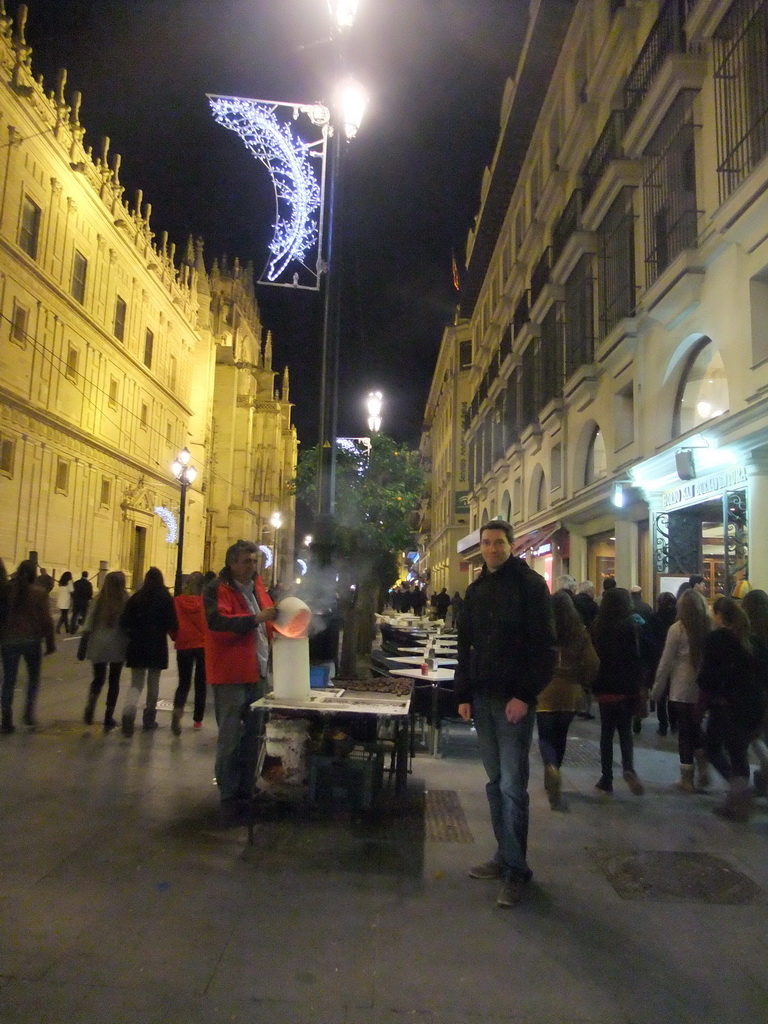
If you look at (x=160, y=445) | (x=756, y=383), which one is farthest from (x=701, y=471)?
(x=160, y=445)

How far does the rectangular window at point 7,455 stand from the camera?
22797 mm

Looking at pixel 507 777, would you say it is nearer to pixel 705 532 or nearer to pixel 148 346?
pixel 705 532

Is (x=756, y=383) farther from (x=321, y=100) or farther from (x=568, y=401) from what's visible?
(x=568, y=401)

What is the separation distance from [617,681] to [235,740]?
326 cm

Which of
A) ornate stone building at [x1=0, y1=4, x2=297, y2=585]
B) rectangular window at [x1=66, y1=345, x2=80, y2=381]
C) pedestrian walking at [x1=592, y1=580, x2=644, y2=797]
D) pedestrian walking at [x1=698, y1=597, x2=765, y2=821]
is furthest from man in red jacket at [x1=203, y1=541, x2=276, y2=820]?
rectangular window at [x1=66, y1=345, x2=80, y2=381]

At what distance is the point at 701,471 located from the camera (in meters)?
10.9

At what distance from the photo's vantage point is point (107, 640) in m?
8.11

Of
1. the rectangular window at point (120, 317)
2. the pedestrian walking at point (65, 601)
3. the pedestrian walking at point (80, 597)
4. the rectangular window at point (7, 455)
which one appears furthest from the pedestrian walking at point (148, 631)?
the rectangular window at point (120, 317)

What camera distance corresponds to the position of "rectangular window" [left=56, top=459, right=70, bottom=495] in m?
26.5

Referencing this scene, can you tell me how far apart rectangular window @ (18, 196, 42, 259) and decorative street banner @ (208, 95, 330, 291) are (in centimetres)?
1729

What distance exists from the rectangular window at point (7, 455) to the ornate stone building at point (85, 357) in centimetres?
6

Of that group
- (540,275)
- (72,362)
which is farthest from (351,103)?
(72,362)

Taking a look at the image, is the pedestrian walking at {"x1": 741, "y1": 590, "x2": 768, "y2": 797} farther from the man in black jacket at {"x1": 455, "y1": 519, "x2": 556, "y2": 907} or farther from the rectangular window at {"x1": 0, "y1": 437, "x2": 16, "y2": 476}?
the rectangular window at {"x1": 0, "y1": 437, "x2": 16, "y2": 476}

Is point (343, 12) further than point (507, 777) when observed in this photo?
Yes
